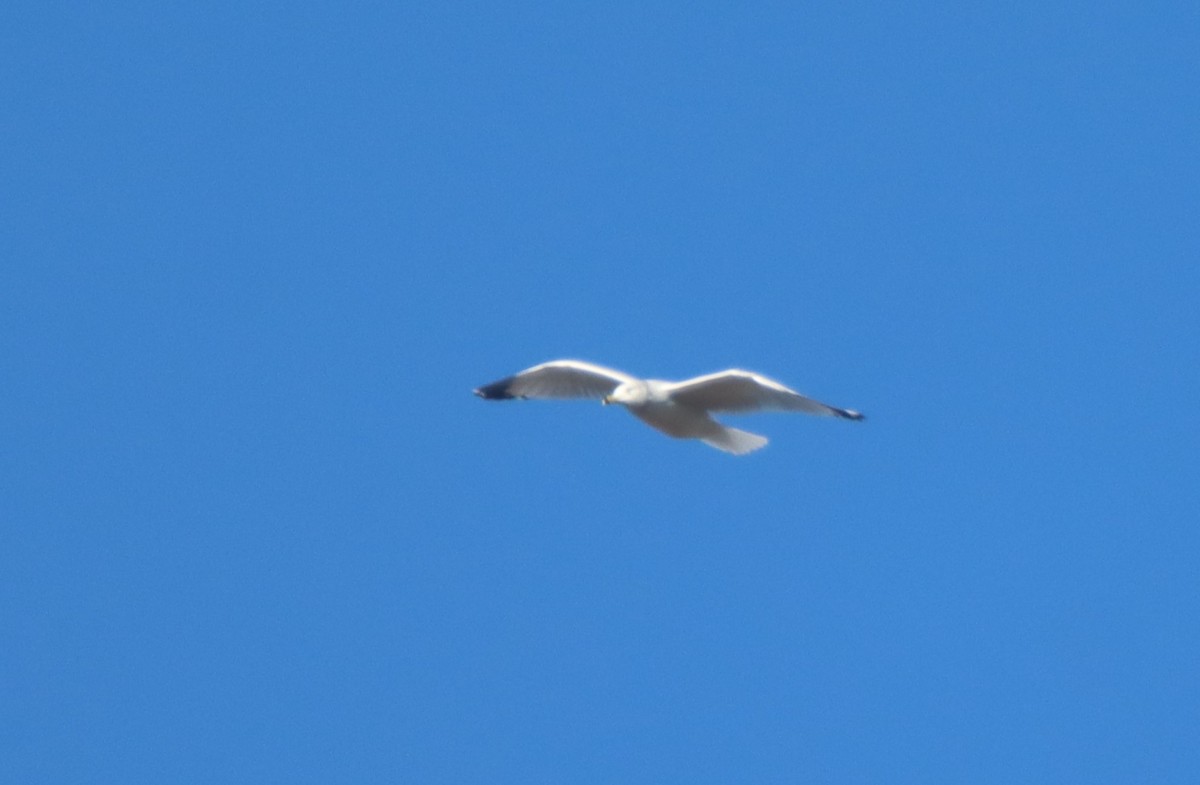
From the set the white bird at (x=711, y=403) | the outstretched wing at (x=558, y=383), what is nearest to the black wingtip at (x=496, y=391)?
the outstretched wing at (x=558, y=383)

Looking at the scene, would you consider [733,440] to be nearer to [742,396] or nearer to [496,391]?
[742,396]

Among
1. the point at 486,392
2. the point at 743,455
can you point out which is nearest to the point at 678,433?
the point at 743,455

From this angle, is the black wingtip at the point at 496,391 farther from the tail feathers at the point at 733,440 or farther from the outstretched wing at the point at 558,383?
the tail feathers at the point at 733,440

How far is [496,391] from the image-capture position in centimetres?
1534

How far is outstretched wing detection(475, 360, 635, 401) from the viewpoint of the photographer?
14.7 m

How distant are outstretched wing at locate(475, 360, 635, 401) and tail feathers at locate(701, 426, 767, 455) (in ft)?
3.22

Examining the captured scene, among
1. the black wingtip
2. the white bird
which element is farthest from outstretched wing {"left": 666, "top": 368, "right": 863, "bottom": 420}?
the black wingtip

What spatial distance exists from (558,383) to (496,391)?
55 cm

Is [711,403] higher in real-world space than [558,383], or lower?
lower

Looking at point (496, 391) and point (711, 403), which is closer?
point (711, 403)

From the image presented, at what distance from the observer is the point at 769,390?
44.6 ft

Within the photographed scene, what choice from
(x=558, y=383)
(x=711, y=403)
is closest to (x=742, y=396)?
(x=711, y=403)

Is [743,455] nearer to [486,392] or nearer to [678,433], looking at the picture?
[678,433]

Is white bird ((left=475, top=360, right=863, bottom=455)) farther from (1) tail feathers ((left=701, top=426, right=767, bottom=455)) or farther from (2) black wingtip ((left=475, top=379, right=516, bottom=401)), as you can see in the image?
(2) black wingtip ((left=475, top=379, right=516, bottom=401))
